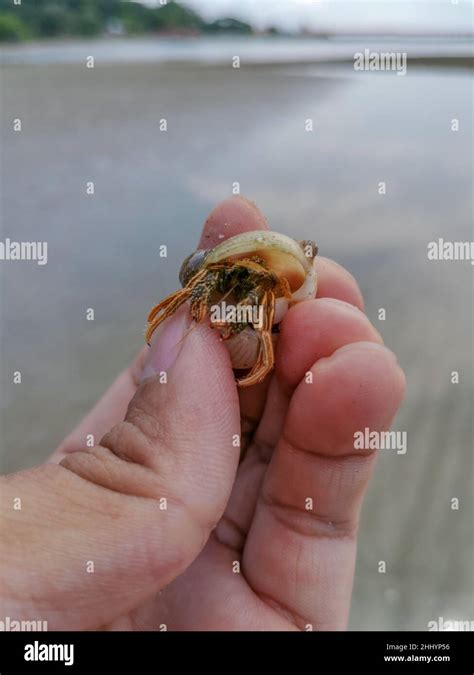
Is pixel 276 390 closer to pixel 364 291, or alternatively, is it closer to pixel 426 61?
pixel 364 291

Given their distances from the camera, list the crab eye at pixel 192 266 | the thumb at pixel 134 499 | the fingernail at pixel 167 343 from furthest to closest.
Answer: the crab eye at pixel 192 266 < the fingernail at pixel 167 343 < the thumb at pixel 134 499

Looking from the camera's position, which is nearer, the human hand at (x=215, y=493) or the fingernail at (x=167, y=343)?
the human hand at (x=215, y=493)

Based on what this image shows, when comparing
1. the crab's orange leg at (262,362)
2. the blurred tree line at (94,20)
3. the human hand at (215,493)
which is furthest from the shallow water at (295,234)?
the blurred tree line at (94,20)

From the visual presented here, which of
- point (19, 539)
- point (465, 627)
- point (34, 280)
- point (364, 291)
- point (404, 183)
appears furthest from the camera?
point (404, 183)

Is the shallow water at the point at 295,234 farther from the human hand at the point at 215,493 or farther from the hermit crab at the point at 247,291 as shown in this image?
the hermit crab at the point at 247,291

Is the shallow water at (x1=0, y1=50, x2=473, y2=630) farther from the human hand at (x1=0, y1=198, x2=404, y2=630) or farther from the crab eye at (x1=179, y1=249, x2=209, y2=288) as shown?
the crab eye at (x1=179, y1=249, x2=209, y2=288)

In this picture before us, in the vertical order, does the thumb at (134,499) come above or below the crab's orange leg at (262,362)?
below

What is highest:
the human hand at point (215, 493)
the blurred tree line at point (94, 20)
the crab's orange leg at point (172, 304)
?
the blurred tree line at point (94, 20)

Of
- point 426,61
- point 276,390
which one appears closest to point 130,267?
point 276,390
